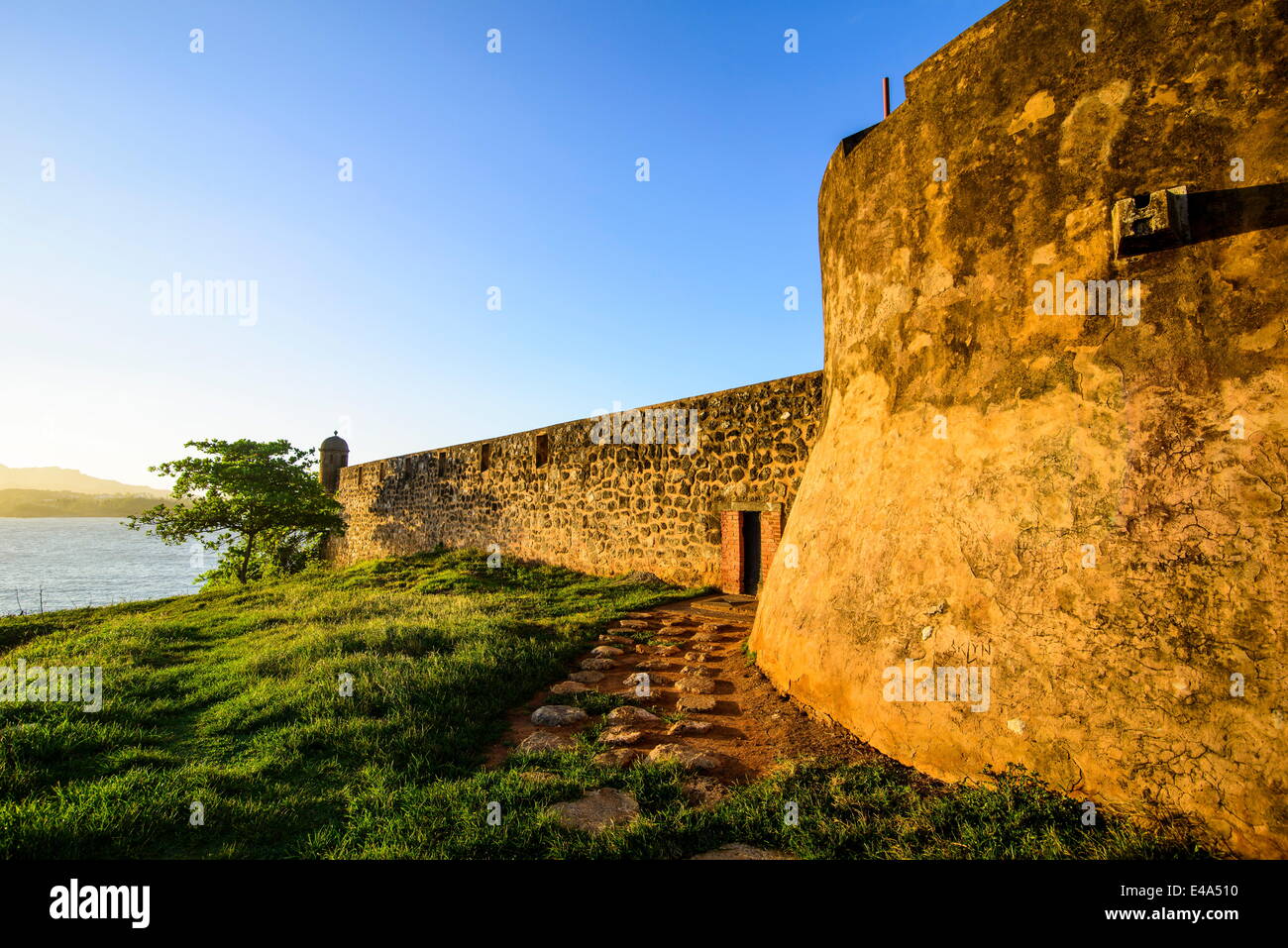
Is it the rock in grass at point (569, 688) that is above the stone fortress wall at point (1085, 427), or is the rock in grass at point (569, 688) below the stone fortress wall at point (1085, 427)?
below

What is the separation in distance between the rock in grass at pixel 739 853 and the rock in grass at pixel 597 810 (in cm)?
40

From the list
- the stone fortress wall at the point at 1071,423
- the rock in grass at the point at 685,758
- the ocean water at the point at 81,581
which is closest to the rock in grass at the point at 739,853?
the rock in grass at the point at 685,758

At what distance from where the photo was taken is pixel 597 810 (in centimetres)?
277

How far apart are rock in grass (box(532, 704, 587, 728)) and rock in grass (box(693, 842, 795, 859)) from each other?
5.92ft

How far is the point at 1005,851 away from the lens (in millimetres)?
2271

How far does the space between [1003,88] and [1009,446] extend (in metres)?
2.04

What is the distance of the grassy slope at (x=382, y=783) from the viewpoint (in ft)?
8.00

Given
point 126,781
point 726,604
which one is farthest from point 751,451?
point 126,781

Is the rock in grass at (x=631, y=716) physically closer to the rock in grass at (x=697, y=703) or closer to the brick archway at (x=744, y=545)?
the rock in grass at (x=697, y=703)

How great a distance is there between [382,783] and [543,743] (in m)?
0.92

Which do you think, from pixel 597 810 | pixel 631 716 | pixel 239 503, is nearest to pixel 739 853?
pixel 597 810

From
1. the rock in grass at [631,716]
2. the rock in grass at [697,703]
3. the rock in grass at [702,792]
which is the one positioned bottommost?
the rock in grass at [697,703]

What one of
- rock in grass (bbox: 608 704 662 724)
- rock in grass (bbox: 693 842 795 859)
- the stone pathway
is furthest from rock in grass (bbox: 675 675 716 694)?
rock in grass (bbox: 693 842 795 859)

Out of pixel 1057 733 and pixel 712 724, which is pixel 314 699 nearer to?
pixel 712 724
